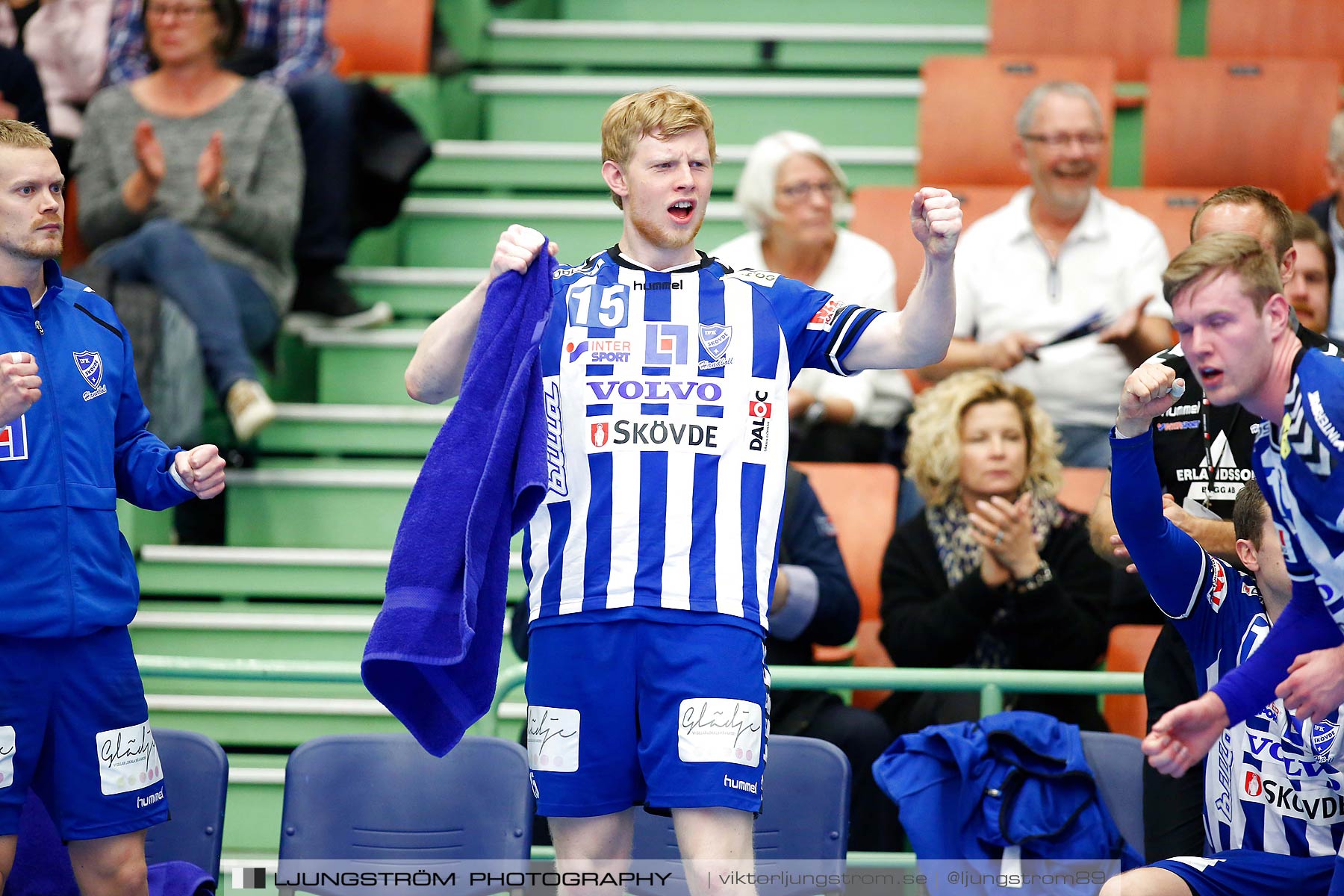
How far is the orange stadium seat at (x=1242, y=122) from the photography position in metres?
6.33

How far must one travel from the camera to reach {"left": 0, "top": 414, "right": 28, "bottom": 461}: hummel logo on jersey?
320 cm

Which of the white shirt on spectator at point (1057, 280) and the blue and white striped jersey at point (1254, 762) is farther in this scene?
the white shirt on spectator at point (1057, 280)

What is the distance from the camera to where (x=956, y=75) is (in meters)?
6.56

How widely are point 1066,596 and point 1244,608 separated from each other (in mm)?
965

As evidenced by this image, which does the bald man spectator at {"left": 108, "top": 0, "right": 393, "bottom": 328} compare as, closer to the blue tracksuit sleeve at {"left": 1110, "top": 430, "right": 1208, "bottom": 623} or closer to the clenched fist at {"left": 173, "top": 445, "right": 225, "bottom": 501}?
the clenched fist at {"left": 173, "top": 445, "right": 225, "bottom": 501}

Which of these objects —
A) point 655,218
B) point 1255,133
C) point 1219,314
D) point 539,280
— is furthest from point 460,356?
point 1255,133

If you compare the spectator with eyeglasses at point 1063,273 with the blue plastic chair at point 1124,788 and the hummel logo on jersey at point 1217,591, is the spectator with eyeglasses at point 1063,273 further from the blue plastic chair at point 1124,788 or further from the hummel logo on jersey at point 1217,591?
the hummel logo on jersey at point 1217,591

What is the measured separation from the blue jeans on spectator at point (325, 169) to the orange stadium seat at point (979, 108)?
7.94ft

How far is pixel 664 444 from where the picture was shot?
9.71ft

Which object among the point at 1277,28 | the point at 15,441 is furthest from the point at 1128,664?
the point at 1277,28

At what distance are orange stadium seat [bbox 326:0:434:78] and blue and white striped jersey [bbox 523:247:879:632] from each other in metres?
4.15

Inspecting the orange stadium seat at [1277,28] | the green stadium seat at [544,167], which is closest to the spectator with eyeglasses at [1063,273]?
the green stadium seat at [544,167]

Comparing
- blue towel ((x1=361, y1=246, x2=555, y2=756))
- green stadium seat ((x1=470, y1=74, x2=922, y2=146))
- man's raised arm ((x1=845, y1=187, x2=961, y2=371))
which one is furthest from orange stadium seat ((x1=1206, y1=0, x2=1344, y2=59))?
blue towel ((x1=361, y1=246, x2=555, y2=756))

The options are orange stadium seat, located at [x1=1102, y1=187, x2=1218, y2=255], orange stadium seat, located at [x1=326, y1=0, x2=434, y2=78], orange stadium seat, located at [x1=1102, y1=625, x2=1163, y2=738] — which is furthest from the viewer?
orange stadium seat, located at [x1=326, y1=0, x2=434, y2=78]
